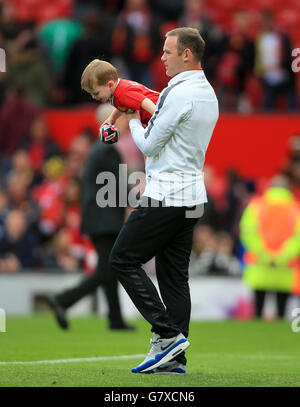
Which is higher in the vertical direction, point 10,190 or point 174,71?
point 174,71

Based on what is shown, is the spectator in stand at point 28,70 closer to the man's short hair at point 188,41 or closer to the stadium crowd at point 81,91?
the stadium crowd at point 81,91

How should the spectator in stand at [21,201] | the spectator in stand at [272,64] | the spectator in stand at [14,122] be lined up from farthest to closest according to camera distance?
the spectator in stand at [272,64]
the spectator in stand at [14,122]
the spectator in stand at [21,201]

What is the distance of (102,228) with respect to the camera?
11258 millimetres

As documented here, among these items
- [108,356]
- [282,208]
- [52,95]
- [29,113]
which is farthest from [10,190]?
[108,356]

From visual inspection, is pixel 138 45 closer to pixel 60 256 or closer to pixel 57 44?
pixel 57 44

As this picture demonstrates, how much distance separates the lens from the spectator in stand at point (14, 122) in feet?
55.9

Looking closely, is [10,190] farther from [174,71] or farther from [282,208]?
[174,71]

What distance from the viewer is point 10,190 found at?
1577 centimetres

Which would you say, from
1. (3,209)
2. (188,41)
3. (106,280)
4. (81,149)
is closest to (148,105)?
(188,41)

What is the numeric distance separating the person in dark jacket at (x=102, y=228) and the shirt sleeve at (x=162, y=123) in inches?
171

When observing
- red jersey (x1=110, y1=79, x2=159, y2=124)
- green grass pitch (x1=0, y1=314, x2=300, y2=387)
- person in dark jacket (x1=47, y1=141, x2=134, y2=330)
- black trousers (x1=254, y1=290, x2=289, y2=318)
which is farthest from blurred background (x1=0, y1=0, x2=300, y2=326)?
red jersey (x1=110, y1=79, x2=159, y2=124)

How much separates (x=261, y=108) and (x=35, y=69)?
3951 millimetres

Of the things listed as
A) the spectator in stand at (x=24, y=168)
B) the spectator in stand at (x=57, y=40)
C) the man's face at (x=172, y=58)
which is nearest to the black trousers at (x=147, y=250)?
the man's face at (x=172, y=58)

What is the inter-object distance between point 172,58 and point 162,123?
50 cm
